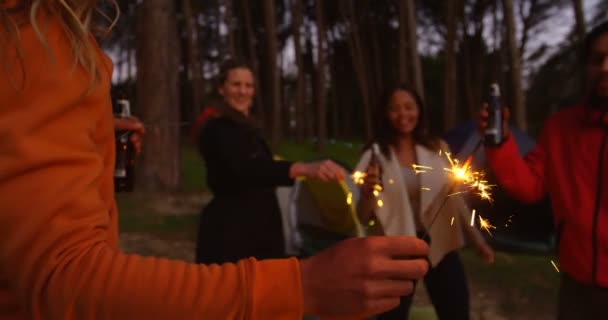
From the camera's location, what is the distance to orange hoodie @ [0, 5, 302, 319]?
28.5 inches

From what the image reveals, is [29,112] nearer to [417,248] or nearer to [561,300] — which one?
[417,248]

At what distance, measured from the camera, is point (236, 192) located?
3.22 m

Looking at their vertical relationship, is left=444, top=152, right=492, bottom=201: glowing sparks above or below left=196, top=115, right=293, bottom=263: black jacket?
above

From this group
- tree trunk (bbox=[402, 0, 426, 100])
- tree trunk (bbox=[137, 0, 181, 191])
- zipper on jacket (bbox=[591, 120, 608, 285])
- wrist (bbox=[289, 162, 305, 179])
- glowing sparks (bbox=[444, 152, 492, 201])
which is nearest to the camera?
glowing sparks (bbox=[444, 152, 492, 201])

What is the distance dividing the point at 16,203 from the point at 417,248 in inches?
27.8

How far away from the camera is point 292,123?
39.0 metres

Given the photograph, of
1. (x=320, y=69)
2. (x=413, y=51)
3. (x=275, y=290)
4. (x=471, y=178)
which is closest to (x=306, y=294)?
(x=275, y=290)

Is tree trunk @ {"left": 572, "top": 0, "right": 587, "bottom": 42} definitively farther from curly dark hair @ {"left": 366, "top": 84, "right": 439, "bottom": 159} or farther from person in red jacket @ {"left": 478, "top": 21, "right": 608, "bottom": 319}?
person in red jacket @ {"left": 478, "top": 21, "right": 608, "bottom": 319}

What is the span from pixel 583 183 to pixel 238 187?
2137 mm

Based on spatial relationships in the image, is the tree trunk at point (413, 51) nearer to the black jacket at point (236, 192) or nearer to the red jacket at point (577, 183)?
the black jacket at point (236, 192)

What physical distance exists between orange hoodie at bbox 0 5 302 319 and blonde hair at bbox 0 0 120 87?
0.04 feet

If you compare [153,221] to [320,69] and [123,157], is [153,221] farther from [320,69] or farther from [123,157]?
[320,69]

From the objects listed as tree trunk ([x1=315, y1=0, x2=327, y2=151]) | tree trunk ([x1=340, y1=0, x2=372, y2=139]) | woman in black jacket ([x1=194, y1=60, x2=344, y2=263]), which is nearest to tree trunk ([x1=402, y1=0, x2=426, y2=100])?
woman in black jacket ([x1=194, y1=60, x2=344, y2=263])

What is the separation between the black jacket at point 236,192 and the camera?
3.12 meters
